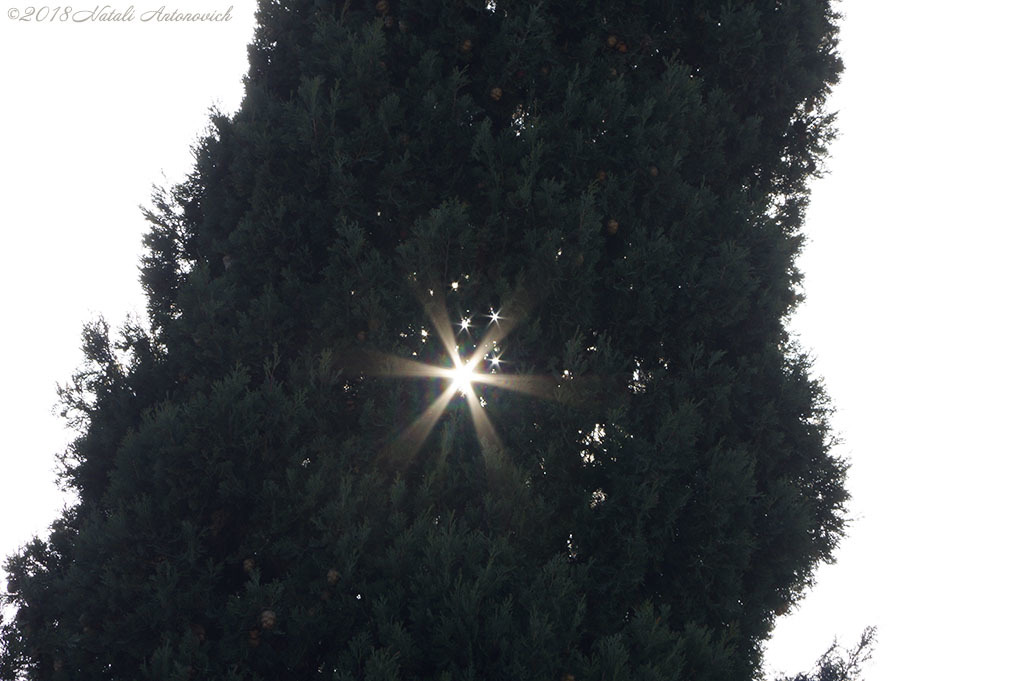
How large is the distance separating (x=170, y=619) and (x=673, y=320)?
167 inches

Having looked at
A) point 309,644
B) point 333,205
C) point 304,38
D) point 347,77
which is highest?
point 304,38

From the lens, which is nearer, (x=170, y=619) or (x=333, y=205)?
(x=170, y=619)

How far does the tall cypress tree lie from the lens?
5.17 metres

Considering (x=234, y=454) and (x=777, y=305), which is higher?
(x=777, y=305)

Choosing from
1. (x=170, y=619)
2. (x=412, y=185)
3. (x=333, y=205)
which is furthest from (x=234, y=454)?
(x=412, y=185)

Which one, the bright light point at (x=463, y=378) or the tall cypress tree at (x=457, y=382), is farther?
the bright light point at (x=463, y=378)

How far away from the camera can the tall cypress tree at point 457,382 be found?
5172mm

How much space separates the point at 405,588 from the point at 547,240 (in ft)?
9.00

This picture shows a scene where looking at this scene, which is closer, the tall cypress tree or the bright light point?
the tall cypress tree

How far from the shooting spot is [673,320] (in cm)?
654

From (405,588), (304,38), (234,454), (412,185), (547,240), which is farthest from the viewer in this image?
(304,38)

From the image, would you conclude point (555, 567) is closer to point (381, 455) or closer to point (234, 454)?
point (381, 455)

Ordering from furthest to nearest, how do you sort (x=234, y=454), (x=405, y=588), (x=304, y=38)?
1. (x=304, y=38)
2. (x=234, y=454)
3. (x=405, y=588)

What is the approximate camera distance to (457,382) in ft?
20.0
